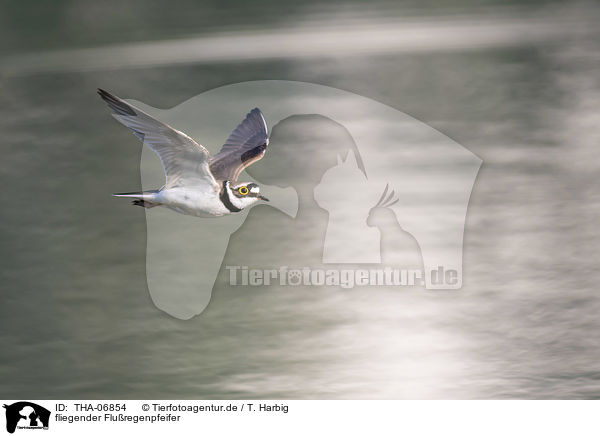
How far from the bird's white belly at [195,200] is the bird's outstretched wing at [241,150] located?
0.03 metres

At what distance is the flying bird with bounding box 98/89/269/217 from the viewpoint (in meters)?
0.88

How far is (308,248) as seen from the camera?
1236mm

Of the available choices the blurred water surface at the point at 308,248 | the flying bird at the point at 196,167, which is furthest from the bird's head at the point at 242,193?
the blurred water surface at the point at 308,248

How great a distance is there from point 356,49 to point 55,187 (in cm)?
73

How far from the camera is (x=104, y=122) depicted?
1.44 meters

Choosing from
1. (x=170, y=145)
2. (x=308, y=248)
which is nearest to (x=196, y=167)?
(x=170, y=145)

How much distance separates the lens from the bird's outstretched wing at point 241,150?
0.92 m

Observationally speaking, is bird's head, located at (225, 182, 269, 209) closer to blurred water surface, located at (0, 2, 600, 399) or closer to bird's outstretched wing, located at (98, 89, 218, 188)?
bird's outstretched wing, located at (98, 89, 218, 188)

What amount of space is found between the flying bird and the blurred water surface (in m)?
0.32

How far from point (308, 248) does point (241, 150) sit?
13.8 inches
